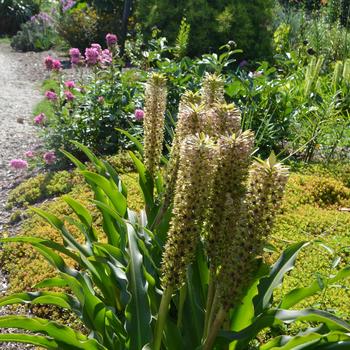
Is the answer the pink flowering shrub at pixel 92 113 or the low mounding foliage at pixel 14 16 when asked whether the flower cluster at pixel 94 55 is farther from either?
the low mounding foliage at pixel 14 16

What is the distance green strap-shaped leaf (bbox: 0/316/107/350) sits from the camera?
2546mm

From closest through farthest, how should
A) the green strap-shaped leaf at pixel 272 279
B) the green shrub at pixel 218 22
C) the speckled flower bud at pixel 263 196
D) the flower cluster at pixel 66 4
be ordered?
the speckled flower bud at pixel 263 196
the green strap-shaped leaf at pixel 272 279
the green shrub at pixel 218 22
the flower cluster at pixel 66 4

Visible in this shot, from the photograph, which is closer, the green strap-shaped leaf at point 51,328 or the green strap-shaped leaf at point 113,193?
the green strap-shaped leaf at point 51,328

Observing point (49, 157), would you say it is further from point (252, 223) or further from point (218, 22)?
point (218, 22)

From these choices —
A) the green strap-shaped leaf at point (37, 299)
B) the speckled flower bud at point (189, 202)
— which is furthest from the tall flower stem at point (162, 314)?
the green strap-shaped leaf at point (37, 299)

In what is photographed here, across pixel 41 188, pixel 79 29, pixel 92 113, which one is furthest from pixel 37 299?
pixel 79 29

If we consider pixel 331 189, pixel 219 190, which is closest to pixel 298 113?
pixel 331 189

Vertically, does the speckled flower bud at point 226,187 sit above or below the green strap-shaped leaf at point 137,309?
above

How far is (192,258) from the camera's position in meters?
2.17

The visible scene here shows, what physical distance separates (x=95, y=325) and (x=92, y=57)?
400cm

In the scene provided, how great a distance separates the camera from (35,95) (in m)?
10.1

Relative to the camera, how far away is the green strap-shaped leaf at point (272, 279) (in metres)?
2.68

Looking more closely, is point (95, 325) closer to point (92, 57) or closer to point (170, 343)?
point (170, 343)

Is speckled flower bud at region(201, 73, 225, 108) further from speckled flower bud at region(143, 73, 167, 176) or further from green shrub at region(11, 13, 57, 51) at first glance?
green shrub at region(11, 13, 57, 51)
